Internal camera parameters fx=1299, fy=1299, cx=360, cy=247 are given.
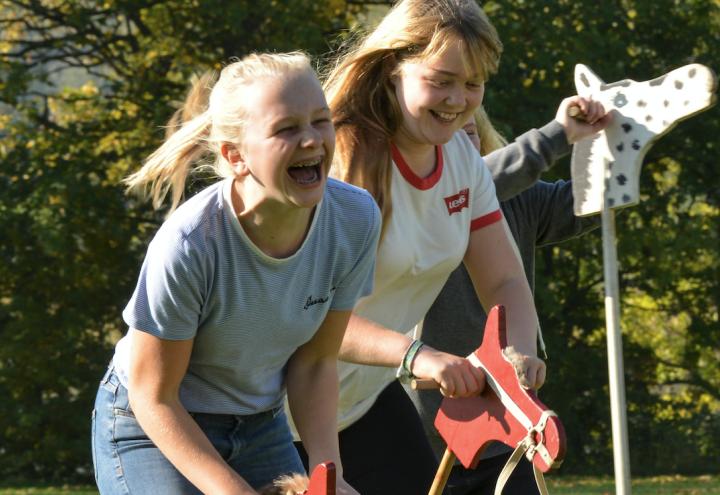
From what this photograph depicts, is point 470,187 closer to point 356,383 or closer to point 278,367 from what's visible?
point 356,383

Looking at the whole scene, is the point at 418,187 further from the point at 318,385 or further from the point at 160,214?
the point at 160,214

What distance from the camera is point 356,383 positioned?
3703 millimetres

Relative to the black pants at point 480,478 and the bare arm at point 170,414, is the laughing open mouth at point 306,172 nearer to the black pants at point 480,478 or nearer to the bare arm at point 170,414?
the bare arm at point 170,414

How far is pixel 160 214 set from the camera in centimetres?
1658

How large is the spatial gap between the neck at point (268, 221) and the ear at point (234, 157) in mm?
40

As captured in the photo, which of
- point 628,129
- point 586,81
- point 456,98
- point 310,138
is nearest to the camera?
point 310,138

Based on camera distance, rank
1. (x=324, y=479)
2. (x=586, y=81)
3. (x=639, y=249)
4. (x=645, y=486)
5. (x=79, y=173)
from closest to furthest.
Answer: (x=324, y=479) → (x=586, y=81) → (x=645, y=486) → (x=79, y=173) → (x=639, y=249)

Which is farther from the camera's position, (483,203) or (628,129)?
(628,129)

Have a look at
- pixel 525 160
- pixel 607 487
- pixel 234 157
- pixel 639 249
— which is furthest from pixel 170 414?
pixel 639 249

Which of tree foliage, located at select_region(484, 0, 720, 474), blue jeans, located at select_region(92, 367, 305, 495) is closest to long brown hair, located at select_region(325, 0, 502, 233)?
blue jeans, located at select_region(92, 367, 305, 495)

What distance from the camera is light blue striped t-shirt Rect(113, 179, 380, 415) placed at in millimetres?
2703

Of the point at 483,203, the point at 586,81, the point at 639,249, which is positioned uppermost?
the point at 586,81

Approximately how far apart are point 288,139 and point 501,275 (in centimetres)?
111

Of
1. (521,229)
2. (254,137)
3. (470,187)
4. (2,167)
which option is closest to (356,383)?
(470,187)
